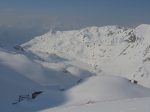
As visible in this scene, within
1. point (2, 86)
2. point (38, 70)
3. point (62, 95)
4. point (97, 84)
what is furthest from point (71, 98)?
point (38, 70)

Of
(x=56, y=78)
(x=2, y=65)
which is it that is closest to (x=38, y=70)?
(x=56, y=78)

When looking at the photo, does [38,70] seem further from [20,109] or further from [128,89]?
[20,109]

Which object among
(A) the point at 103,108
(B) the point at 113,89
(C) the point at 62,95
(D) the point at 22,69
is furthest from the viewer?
(D) the point at 22,69

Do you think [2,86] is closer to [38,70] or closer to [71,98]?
[71,98]

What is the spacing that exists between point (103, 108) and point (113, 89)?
39.9 meters

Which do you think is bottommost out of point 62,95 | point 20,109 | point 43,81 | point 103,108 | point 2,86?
point 103,108

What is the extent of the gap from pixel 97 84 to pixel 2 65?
60485 millimetres

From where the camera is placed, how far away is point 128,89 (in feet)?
224

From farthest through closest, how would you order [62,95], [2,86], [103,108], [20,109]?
[2,86], [62,95], [20,109], [103,108]

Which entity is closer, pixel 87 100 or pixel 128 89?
pixel 87 100

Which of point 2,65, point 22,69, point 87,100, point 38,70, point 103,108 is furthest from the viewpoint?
point 38,70

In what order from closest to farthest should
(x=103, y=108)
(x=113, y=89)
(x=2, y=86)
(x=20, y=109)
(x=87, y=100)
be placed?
(x=103, y=108), (x=20, y=109), (x=87, y=100), (x=113, y=89), (x=2, y=86)

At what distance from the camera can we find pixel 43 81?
12912cm

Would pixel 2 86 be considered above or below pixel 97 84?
above
